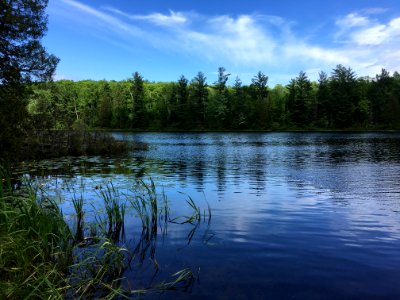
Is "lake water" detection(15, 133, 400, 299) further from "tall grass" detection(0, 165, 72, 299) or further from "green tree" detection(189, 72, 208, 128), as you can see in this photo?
"green tree" detection(189, 72, 208, 128)

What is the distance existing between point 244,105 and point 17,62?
10613cm

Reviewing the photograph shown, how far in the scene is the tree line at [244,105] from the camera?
123 metres

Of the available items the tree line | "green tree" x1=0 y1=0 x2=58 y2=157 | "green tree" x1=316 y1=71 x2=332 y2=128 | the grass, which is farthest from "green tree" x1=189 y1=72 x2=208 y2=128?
the grass

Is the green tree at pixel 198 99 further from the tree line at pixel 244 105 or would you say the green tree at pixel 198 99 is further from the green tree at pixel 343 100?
the green tree at pixel 343 100

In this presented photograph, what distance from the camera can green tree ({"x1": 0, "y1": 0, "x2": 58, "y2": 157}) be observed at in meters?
16.9

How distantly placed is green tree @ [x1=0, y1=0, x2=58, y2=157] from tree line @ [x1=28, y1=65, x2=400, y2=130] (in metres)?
88.8

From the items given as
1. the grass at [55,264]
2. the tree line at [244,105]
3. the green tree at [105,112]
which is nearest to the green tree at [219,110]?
the tree line at [244,105]

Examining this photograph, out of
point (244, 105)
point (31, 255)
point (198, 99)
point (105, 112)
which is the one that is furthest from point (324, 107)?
point (31, 255)

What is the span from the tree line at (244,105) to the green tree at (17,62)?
8879 cm

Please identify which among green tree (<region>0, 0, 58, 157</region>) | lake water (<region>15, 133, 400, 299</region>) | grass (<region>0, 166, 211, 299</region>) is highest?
green tree (<region>0, 0, 58, 157</region>)

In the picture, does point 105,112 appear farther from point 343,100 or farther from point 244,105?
point 343,100

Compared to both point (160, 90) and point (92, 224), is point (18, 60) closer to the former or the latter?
point (92, 224)

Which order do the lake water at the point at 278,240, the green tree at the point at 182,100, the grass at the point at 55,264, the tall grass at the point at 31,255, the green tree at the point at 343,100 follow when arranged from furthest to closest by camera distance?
the green tree at the point at 182,100 → the green tree at the point at 343,100 → the lake water at the point at 278,240 → the grass at the point at 55,264 → the tall grass at the point at 31,255

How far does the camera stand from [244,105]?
128250mm
